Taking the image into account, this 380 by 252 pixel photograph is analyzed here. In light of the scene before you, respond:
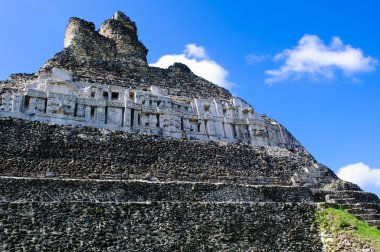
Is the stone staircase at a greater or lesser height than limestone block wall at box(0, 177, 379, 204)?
lesser

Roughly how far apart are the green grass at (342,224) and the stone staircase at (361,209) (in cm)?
90

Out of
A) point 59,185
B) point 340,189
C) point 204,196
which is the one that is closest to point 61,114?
point 59,185

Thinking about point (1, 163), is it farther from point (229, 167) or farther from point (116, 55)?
point (116, 55)

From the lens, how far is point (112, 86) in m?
21.7

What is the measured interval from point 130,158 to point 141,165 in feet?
1.84

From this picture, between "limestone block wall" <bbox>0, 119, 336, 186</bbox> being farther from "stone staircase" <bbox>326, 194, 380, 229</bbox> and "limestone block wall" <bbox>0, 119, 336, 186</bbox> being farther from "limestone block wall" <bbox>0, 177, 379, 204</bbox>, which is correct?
"stone staircase" <bbox>326, 194, 380, 229</bbox>

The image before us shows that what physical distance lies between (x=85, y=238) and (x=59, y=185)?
9.22ft

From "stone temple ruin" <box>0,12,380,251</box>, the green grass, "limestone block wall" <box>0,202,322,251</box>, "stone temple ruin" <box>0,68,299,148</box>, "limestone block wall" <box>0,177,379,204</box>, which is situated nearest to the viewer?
"limestone block wall" <box>0,202,322,251</box>

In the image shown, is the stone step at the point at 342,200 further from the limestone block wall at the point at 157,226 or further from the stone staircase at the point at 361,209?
the limestone block wall at the point at 157,226

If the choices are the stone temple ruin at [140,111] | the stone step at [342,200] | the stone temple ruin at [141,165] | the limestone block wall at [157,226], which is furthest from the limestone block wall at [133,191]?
the stone temple ruin at [140,111]

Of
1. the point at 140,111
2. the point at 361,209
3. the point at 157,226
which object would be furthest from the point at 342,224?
the point at 140,111

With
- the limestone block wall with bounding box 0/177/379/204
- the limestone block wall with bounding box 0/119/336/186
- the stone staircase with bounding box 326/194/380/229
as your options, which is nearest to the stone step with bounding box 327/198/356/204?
the stone staircase with bounding box 326/194/380/229

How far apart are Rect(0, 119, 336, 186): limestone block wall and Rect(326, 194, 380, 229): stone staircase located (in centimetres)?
284

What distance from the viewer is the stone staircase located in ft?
50.0
